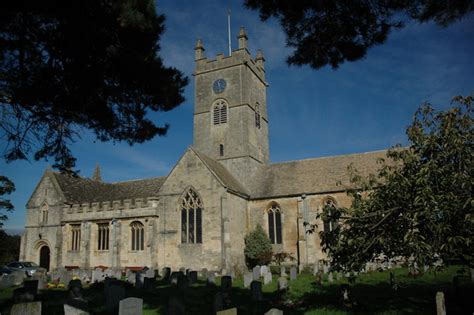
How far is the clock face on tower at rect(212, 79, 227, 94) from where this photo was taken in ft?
104

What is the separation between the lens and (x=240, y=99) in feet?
101

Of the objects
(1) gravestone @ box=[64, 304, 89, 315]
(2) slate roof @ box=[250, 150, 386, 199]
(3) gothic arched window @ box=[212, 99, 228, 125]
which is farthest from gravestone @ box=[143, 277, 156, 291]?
(3) gothic arched window @ box=[212, 99, 228, 125]

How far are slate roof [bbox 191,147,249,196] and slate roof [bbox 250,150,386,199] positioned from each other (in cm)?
132

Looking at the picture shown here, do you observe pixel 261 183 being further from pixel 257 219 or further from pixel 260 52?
pixel 260 52

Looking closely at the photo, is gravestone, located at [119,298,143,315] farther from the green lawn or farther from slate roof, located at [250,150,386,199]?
slate roof, located at [250,150,386,199]

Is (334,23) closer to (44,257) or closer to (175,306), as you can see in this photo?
(175,306)

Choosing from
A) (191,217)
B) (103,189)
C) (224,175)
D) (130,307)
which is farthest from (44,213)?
(130,307)

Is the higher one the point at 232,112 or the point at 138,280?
the point at 232,112

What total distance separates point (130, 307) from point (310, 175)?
72.7ft

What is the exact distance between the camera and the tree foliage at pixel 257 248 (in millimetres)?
25125

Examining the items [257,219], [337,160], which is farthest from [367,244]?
[337,160]

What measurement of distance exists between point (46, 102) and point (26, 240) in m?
26.5

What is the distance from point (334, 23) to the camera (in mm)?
7410

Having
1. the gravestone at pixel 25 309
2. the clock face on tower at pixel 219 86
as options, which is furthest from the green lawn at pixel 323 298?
the clock face on tower at pixel 219 86
